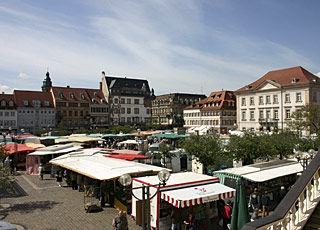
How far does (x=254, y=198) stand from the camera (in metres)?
13.1

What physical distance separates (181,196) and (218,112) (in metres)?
58.3

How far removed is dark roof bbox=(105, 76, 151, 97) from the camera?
82.4 metres

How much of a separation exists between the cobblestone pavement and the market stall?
1345 millimetres

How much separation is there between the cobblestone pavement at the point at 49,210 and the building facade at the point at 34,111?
49.5 m

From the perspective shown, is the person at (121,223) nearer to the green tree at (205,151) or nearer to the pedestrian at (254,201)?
the pedestrian at (254,201)

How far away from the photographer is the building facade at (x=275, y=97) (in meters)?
50.3

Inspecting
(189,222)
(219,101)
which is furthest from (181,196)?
(219,101)

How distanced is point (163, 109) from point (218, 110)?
22.7 metres

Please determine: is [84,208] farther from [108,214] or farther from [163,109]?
[163,109]

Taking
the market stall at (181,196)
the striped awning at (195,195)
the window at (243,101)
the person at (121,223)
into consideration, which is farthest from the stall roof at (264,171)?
the window at (243,101)

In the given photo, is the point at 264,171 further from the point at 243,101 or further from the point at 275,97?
the point at 243,101

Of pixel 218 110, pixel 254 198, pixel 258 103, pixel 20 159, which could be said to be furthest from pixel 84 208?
pixel 218 110

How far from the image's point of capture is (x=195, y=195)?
10180 millimetres

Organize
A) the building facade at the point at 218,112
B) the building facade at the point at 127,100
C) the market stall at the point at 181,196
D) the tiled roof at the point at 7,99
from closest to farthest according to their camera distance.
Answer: the market stall at the point at 181,196 < the tiled roof at the point at 7,99 < the building facade at the point at 218,112 < the building facade at the point at 127,100
